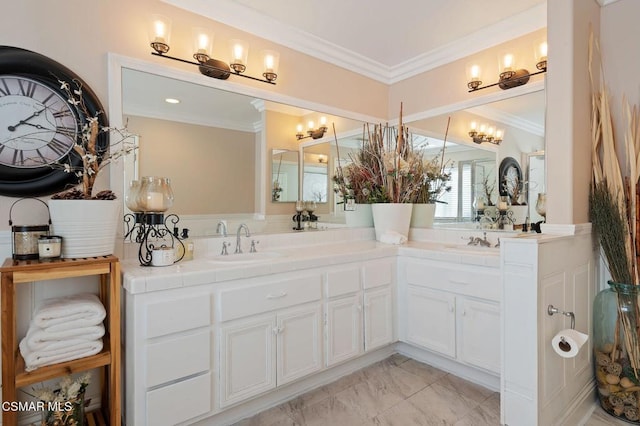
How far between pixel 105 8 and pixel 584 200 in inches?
122

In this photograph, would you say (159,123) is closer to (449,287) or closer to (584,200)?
(449,287)

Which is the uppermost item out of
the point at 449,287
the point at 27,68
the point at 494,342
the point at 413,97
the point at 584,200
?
the point at 413,97

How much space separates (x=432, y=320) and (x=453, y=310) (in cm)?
21

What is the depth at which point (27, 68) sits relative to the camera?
5.57 ft

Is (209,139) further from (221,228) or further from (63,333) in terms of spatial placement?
(63,333)

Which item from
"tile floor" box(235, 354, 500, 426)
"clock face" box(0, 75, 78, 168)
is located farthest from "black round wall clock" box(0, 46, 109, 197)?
"tile floor" box(235, 354, 500, 426)

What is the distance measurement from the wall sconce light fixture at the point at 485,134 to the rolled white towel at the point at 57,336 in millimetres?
2949

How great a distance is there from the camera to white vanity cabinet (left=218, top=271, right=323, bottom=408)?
6.00 feet

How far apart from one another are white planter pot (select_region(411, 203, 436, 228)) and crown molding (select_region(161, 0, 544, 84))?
1.29 metres

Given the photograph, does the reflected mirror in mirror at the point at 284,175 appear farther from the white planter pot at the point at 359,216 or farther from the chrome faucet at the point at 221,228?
the white planter pot at the point at 359,216

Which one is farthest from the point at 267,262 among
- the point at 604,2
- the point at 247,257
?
the point at 604,2

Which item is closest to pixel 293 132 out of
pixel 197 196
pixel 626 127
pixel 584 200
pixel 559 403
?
pixel 197 196

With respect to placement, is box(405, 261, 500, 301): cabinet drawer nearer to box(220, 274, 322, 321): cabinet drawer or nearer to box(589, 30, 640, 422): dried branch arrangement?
box(589, 30, 640, 422): dried branch arrangement

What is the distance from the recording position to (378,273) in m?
2.59
